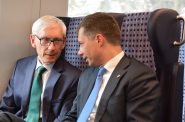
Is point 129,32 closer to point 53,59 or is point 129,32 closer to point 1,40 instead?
point 53,59

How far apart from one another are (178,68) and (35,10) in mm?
1386

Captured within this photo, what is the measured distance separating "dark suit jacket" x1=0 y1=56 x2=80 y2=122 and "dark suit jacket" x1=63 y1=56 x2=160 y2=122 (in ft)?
1.65

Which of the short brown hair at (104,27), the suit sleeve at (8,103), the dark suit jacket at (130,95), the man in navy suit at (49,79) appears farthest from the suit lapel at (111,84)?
the suit sleeve at (8,103)

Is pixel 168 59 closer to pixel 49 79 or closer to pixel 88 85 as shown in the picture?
pixel 88 85

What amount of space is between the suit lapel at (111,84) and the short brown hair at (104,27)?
0.44 feet

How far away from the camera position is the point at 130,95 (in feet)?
5.20

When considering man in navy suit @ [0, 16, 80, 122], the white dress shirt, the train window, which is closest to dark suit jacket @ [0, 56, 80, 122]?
man in navy suit @ [0, 16, 80, 122]

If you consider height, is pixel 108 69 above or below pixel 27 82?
above

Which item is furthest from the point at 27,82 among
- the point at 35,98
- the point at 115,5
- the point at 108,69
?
the point at 115,5

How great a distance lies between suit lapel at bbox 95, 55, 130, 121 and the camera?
1637 mm

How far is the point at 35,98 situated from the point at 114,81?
73cm

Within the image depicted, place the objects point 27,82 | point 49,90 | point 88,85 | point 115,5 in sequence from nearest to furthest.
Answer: point 88,85
point 49,90
point 27,82
point 115,5

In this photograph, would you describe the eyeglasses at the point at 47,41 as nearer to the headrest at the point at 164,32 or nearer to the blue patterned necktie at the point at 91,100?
the blue patterned necktie at the point at 91,100

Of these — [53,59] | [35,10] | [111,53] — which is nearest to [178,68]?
[111,53]
